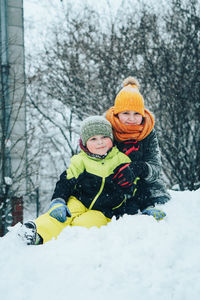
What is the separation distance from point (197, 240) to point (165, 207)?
97 centimetres

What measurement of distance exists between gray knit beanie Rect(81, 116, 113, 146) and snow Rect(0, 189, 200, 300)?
3.17 feet

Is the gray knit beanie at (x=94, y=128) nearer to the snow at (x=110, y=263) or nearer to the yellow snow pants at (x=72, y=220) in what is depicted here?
the yellow snow pants at (x=72, y=220)

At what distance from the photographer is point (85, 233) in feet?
7.93

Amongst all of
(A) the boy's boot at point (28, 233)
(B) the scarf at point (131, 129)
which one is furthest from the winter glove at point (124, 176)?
(A) the boy's boot at point (28, 233)

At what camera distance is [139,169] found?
3062 millimetres

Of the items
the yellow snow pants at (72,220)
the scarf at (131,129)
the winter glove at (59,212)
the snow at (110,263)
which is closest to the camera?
the snow at (110,263)

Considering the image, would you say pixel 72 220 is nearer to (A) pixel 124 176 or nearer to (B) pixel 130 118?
(A) pixel 124 176

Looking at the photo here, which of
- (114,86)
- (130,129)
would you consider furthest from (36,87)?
(130,129)

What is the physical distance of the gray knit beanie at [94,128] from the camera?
10.2ft

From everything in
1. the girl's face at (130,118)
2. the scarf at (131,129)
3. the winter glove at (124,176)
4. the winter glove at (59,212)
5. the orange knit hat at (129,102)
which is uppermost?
the orange knit hat at (129,102)

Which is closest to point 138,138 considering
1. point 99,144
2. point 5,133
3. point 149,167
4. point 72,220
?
point 149,167

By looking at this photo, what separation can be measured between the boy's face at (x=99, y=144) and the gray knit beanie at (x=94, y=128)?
44 millimetres

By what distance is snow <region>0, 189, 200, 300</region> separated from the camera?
6.04 ft

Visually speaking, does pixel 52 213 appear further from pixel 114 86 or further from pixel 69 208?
pixel 114 86
